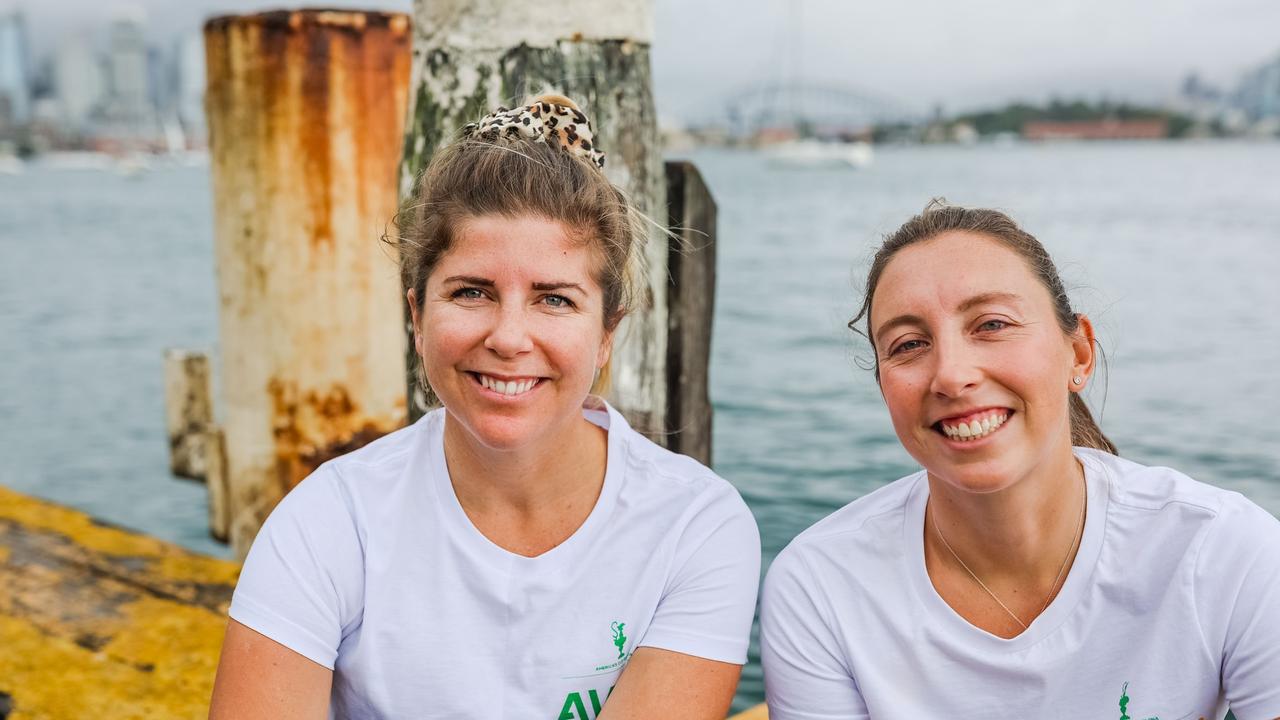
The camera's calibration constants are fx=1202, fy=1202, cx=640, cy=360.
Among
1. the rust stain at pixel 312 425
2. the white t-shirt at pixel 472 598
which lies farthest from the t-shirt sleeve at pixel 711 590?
the rust stain at pixel 312 425

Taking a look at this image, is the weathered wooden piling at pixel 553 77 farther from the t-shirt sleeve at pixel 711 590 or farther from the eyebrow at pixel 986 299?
the eyebrow at pixel 986 299

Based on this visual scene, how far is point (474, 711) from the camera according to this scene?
234 centimetres

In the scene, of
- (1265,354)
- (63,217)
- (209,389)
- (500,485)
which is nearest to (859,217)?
(1265,354)

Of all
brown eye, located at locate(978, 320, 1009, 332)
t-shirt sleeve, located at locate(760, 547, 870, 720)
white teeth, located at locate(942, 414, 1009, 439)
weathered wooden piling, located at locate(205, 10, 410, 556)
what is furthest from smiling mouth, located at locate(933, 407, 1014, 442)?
weathered wooden piling, located at locate(205, 10, 410, 556)

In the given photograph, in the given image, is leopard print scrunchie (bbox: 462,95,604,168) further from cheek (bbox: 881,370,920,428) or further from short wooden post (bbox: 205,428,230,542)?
short wooden post (bbox: 205,428,230,542)

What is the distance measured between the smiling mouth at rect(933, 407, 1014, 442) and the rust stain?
2793 millimetres

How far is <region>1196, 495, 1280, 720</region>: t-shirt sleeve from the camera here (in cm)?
215

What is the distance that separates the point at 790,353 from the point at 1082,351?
14.2m

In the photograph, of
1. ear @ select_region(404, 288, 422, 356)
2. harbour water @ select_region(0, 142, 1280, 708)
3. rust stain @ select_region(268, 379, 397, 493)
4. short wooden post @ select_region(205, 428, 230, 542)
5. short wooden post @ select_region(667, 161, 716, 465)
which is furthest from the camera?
harbour water @ select_region(0, 142, 1280, 708)

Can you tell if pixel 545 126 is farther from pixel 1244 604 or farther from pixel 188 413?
pixel 188 413

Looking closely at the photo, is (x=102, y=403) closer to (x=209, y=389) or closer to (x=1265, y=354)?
(x=209, y=389)

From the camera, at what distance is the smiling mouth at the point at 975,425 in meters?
2.22

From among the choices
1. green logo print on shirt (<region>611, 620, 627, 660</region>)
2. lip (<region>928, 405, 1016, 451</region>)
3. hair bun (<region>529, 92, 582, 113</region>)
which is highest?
hair bun (<region>529, 92, 582, 113</region>)

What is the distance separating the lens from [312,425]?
452cm
